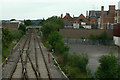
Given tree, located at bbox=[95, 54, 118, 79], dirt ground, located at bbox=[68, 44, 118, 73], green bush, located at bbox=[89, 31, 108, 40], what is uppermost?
green bush, located at bbox=[89, 31, 108, 40]

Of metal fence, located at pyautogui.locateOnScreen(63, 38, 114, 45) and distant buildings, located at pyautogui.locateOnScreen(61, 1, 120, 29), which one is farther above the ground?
distant buildings, located at pyautogui.locateOnScreen(61, 1, 120, 29)

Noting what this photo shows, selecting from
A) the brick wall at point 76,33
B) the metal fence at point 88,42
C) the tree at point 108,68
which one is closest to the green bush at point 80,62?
the tree at point 108,68

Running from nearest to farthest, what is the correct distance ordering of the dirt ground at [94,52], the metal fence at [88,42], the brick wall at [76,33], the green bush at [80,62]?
the green bush at [80,62], the dirt ground at [94,52], the metal fence at [88,42], the brick wall at [76,33]

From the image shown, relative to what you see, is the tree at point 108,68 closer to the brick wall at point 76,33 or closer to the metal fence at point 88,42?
the metal fence at point 88,42

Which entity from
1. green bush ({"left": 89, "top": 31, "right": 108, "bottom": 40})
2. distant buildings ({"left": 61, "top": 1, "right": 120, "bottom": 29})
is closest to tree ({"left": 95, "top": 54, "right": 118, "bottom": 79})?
green bush ({"left": 89, "top": 31, "right": 108, "bottom": 40})

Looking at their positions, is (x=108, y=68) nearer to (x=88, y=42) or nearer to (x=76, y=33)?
(x=88, y=42)

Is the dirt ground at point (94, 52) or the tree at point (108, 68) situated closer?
the tree at point (108, 68)

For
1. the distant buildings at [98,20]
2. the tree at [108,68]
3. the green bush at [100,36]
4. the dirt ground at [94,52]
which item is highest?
the distant buildings at [98,20]

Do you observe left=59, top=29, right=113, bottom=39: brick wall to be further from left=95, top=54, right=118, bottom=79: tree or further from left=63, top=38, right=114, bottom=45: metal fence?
left=95, top=54, right=118, bottom=79: tree

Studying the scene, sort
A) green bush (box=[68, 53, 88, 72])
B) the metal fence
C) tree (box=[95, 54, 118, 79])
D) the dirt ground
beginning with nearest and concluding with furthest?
tree (box=[95, 54, 118, 79]) → green bush (box=[68, 53, 88, 72]) → the dirt ground → the metal fence

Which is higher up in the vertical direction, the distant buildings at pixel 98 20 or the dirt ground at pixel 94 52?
the distant buildings at pixel 98 20

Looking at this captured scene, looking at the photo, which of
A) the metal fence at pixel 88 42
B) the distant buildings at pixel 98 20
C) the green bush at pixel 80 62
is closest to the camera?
the green bush at pixel 80 62

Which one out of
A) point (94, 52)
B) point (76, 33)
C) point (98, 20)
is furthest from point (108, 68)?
point (98, 20)

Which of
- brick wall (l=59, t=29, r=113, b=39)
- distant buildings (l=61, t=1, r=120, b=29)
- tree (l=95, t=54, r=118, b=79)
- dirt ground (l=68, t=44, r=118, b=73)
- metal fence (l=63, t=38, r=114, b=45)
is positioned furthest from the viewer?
distant buildings (l=61, t=1, r=120, b=29)
